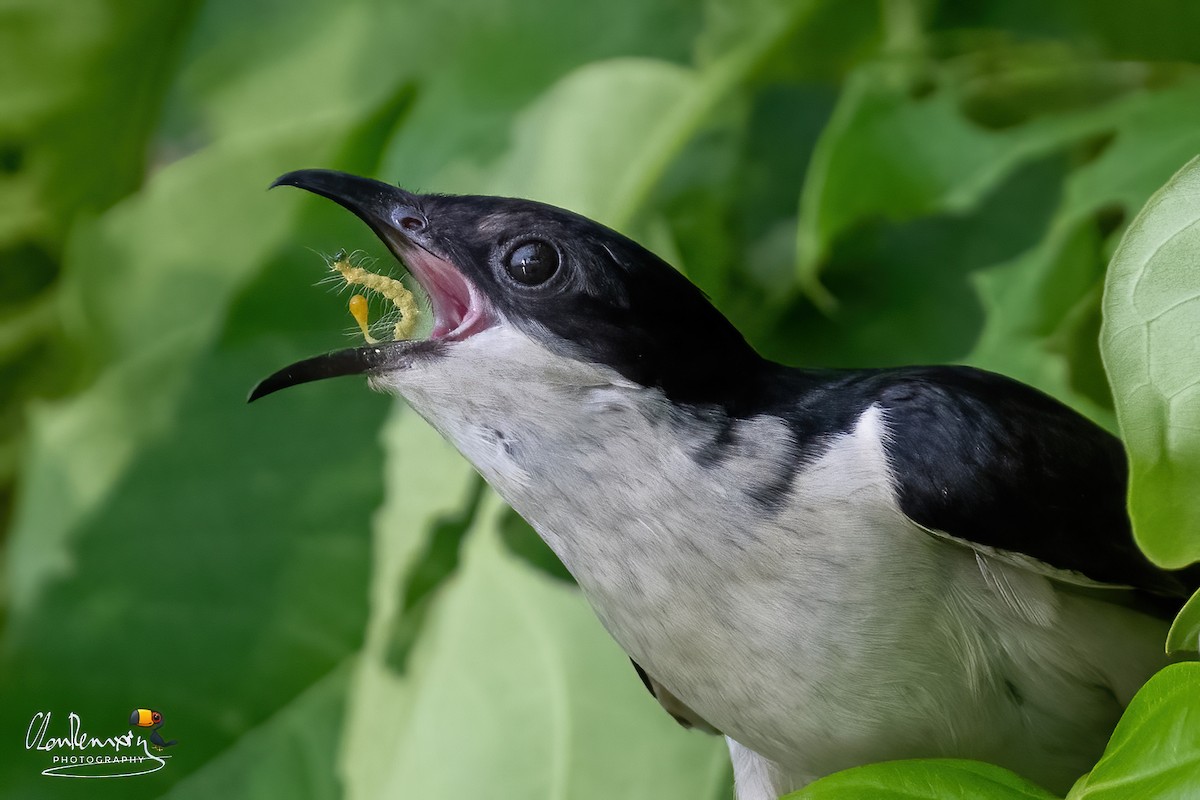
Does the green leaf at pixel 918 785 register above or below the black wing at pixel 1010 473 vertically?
below

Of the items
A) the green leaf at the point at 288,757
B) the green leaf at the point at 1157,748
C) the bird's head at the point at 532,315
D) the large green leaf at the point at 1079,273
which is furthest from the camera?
the green leaf at the point at 288,757

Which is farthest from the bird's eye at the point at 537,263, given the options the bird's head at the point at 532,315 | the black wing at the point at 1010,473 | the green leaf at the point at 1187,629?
the green leaf at the point at 1187,629

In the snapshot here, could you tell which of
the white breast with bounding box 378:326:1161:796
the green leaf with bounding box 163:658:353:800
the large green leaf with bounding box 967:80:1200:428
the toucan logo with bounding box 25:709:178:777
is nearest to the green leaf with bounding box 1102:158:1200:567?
the white breast with bounding box 378:326:1161:796

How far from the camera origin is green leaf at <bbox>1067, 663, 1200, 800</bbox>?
1.26ft

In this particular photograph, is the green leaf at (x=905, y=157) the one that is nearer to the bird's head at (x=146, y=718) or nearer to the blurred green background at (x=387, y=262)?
the blurred green background at (x=387, y=262)

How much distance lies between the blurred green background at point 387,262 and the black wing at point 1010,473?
0.19 meters

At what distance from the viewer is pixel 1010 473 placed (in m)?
0.56

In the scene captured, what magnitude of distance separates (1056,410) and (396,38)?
2.74 ft

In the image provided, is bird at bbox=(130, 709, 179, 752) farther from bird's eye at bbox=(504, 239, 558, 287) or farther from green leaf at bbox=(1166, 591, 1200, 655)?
green leaf at bbox=(1166, 591, 1200, 655)

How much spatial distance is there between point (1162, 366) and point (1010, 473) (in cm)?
13

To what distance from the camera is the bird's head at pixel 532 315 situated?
535mm

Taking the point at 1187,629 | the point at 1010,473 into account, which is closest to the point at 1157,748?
the point at 1187,629

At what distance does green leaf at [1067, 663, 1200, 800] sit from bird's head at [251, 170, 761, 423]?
9.2 inches

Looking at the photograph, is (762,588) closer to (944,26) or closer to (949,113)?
(949,113)
